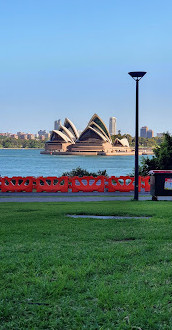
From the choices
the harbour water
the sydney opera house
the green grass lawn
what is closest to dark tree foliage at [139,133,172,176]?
the green grass lawn

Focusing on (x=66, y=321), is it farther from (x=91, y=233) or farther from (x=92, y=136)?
(x=92, y=136)

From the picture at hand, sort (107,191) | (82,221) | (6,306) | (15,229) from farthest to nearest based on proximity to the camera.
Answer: (107,191), (82,221), (15,229), (6,306)

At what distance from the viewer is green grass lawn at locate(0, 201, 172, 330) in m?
4.10

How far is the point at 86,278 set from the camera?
17.1ft

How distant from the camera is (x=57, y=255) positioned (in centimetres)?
632

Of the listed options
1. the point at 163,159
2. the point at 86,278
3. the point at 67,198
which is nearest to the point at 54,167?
the point at 163,159

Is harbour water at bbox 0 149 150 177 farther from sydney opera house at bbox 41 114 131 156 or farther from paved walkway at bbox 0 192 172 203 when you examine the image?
paved walkway at bbox 0 192 172 203

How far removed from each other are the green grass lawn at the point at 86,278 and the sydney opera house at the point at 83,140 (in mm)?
124162

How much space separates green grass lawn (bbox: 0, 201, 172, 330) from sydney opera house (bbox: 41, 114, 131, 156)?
124162 mm

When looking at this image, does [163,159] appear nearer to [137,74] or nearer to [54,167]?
[137,74]

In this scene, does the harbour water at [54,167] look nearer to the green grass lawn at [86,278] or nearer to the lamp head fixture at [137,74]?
the lamp head fixture at [137,74]

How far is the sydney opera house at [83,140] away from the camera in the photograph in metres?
138

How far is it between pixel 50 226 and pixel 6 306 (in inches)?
197

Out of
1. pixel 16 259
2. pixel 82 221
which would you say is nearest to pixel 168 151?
pixel 82 221
